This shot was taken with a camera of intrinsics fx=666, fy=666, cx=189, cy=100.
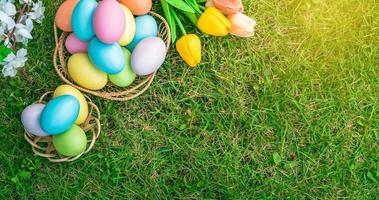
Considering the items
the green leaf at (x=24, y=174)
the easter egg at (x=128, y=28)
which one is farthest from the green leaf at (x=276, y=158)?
the green leaf at (x=24, y=174)

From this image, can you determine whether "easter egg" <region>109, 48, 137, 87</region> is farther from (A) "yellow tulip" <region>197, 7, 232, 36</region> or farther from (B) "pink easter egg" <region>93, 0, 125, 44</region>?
(A) "yellow tulip" <region>197, 7, 232, 36</region>

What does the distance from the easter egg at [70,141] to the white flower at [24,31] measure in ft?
1.17

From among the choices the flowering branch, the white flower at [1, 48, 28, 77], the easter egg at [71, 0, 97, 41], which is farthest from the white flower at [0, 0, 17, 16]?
the easter egg at [71, 0, 97, 41]

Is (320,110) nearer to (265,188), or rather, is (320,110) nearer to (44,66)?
(265,188)

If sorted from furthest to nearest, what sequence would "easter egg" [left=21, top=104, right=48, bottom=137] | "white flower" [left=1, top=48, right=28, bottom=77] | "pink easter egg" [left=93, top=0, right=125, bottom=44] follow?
1. "white flower" [left=1, top=48, right=28, bottom=77]
2. "easter egg" [left=21, top=104, right=48, bottom=137]
3. "pink easter egg" [left=93, top=0, right=125, bottom=44]

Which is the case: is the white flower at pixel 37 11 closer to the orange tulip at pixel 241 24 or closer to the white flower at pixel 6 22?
the white flower at pixel 6 22

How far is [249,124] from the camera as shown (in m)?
2.20

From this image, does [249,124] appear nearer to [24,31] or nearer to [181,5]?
[181,5]

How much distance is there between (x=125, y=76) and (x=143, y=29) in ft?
0.53

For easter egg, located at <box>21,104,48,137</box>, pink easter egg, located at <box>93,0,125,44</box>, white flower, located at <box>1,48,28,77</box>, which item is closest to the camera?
pink easter egg, located at <box>93,0,125,44</box>

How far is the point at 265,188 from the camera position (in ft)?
7.18

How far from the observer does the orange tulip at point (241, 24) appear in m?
2.13

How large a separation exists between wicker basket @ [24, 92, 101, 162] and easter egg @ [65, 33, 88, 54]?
0.16 meters

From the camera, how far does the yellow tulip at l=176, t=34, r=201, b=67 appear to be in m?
2.14
